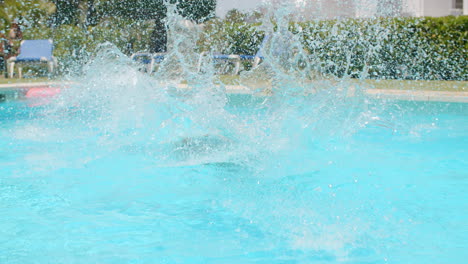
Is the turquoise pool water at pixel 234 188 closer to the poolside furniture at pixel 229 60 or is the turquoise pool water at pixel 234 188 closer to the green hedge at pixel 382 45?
the green hedge at pixel 382 45

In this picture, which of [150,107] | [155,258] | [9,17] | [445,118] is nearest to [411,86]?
[445,118]

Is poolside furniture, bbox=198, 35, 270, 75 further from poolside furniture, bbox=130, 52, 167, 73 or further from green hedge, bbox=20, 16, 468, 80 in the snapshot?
poolside furniture, bbox=130, 52, 167, 73

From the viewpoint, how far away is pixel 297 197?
4004 millimetres

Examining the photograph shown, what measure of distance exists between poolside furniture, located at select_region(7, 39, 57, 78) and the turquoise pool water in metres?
6.70

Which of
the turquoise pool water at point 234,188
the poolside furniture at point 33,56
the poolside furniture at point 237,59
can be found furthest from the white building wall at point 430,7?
the turquoise pool water at point 234,188

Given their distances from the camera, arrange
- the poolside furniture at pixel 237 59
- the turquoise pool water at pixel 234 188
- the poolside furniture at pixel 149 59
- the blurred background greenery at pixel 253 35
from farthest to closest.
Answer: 1. the poolside furniture at pixel 149 59
2. the poolside furniture at pixel 237 59
3. the blurred background greenery at pixel 253 35
4. the turquoise pool water at pixel 234 188

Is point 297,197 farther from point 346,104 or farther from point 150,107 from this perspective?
point 150,107

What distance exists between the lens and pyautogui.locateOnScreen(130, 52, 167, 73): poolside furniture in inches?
533

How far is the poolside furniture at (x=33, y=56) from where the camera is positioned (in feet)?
44.7

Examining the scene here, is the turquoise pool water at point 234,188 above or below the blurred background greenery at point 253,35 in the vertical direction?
below

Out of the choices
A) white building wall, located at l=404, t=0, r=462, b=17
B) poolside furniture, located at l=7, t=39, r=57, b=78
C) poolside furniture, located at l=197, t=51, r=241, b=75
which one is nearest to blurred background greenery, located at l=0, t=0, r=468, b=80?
poolside furniture, located at l=197, t=51, r=241, b=75

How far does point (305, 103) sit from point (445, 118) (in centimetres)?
272

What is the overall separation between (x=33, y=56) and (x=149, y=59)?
2.83m

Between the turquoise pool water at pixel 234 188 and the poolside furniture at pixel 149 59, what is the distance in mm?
6296
